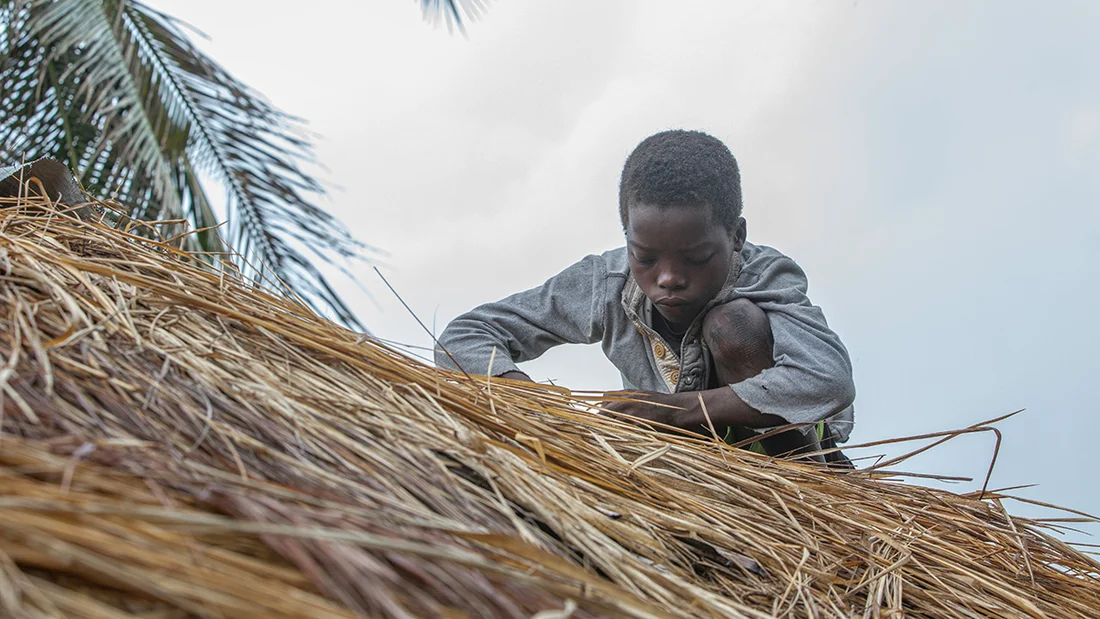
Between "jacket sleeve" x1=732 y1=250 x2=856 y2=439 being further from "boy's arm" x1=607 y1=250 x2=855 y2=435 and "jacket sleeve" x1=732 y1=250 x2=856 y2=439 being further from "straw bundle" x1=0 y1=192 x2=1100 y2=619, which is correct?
"straw bundle" x1=0 y1=192 x2=1100 y2=619

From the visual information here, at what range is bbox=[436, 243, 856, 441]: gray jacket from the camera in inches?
75.7

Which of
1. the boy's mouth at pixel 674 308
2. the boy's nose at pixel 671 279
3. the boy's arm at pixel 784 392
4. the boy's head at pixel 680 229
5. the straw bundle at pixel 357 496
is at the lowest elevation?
the straw bundle at pixel 357 496

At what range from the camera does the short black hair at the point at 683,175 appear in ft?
6.70

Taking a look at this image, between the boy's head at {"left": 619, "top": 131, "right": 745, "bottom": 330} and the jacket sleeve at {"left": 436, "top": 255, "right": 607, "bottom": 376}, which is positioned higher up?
the boy's head at {"left": 619, "top": 131, "right": 745, "bottom": 330}

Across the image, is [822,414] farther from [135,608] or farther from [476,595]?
[135,608]

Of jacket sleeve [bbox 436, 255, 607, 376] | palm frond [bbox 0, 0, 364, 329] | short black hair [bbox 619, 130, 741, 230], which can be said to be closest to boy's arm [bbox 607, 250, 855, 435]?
short black hair [bbox 619, 130, 741, 230]

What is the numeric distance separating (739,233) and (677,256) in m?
0.31

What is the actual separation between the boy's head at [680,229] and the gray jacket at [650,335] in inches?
2.9

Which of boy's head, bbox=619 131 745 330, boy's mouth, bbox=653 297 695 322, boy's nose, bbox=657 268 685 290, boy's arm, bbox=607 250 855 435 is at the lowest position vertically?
boy's arm, bbox=607 250 855 435

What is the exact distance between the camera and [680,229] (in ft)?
6.56

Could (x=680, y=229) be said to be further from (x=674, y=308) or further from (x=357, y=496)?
(x=357, y=496)

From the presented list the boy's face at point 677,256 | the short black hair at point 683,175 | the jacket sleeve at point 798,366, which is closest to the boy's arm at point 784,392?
the jacket sleeve at point 798,366

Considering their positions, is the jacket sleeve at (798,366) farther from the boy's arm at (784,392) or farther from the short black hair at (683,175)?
the short black hair at (683,175)

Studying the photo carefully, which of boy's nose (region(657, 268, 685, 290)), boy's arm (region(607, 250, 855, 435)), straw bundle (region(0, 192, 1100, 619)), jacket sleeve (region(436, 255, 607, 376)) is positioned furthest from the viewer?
jacket sleeve (region(436, 255, 607, 376))
